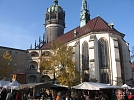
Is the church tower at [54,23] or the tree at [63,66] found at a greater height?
the church tower at [54,23]

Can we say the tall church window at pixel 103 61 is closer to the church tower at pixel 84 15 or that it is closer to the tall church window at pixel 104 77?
the tall church window at pixel 104 77

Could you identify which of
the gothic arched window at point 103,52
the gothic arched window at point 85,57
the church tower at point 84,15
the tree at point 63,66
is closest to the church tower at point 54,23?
the church tower at point 84,15

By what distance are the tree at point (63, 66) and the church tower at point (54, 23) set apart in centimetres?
2185

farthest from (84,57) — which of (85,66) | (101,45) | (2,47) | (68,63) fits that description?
(2,47)

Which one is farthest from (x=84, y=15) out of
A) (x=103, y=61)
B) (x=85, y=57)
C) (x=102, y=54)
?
(x=103, y=61)

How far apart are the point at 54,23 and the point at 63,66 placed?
24041 millimetres

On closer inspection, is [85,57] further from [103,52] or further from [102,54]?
[103,52]

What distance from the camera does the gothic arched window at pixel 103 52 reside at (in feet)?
92.1

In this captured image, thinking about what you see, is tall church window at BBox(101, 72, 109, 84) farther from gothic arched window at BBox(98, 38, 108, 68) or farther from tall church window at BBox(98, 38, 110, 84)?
gothic arched window at BBox(98, 38, 108, 68)

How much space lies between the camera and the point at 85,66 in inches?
1174

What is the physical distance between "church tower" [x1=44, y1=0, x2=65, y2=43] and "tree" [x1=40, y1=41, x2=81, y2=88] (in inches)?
860

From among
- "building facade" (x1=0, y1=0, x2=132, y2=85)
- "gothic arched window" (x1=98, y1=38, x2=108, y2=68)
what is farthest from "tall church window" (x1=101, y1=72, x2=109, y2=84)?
"gothic arched window" (x1=98, y1=38, x2=108, y2=68)

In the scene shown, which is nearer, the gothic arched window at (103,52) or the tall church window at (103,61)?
the tall church window at (103,61)

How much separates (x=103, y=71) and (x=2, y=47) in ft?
A: 72.0
